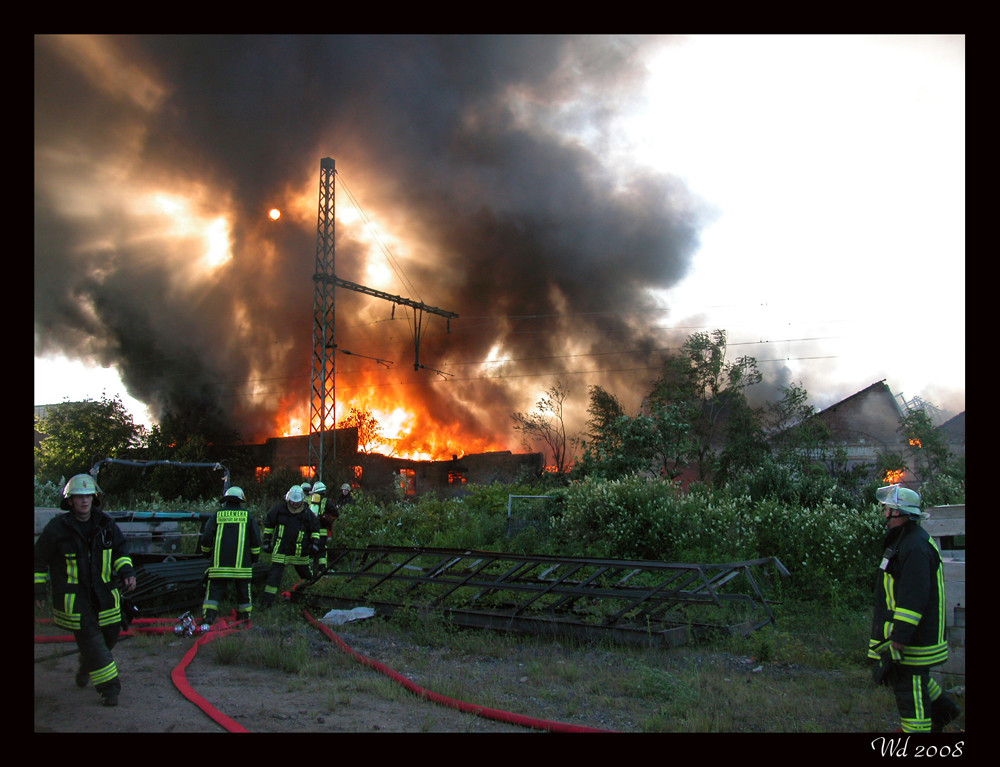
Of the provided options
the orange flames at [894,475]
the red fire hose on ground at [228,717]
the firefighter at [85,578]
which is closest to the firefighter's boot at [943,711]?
the red fire hose on ground at [228,717]

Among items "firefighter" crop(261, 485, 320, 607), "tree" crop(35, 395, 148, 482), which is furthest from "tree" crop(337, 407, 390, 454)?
"firefighter" crop(261, 485, 320, 607)

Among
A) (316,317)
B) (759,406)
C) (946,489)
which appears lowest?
(946,489)

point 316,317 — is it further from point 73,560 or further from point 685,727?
point 685,727

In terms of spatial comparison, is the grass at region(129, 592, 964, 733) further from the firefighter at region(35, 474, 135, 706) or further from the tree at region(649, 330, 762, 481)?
the tree at region(649, 330, 762, 481)

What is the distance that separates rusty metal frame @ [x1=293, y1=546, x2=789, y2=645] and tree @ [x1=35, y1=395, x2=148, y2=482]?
94.9 feet

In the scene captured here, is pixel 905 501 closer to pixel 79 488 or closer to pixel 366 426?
pixel 79 488

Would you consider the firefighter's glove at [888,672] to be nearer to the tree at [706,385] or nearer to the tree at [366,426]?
the tree at [706,385]

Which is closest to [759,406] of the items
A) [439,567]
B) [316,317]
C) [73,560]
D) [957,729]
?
[316,317]

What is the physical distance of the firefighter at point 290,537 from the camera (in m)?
Result: 9.82

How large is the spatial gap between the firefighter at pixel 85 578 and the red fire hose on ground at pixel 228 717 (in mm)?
728

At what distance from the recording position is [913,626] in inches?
168
